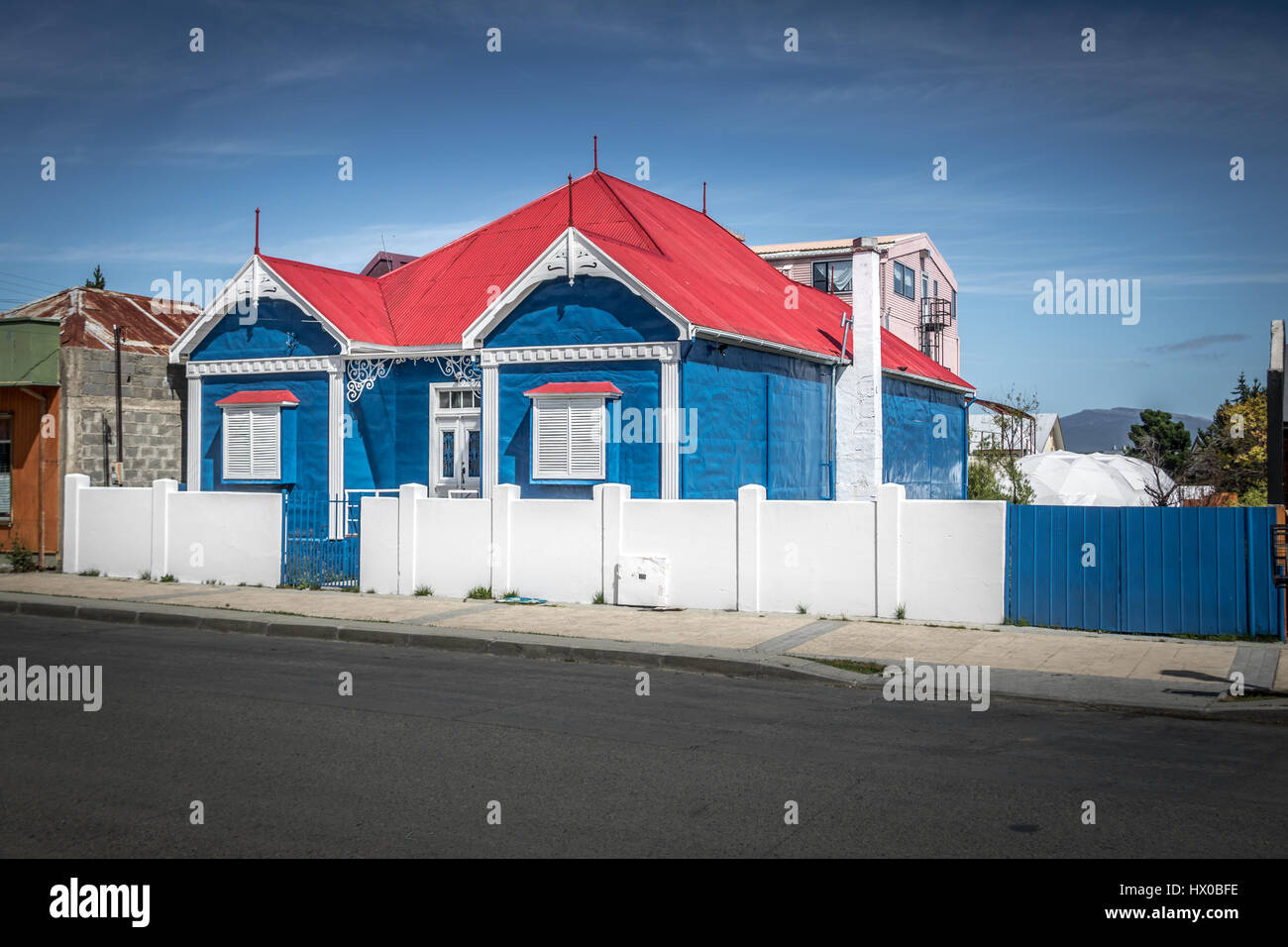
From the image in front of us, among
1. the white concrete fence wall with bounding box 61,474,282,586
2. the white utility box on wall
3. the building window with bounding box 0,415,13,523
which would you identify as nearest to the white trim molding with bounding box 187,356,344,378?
the building window with bounding box 0,415,13,523

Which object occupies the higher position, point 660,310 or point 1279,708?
point 660,310

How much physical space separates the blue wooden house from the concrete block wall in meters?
0.73

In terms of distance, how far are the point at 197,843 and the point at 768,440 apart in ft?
54.6

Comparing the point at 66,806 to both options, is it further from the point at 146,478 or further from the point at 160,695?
the point at 146,478

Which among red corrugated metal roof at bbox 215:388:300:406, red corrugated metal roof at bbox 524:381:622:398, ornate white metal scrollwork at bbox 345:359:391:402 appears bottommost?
red corrugated metal roof at bbox 524:381:622:398

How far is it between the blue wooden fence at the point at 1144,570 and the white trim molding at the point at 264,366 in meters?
13.8

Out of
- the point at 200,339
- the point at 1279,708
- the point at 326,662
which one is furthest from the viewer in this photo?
the point at 200,339

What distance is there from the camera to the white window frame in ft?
63.9

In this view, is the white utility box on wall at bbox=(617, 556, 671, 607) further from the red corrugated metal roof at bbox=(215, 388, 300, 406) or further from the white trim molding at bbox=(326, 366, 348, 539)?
the red corrugated metal roof at bbox=(215, 388, 300, 406)

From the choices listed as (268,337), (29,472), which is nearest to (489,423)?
(268,337)

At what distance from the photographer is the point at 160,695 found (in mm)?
9828

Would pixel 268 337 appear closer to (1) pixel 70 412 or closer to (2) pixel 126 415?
(2) pixel 126 415

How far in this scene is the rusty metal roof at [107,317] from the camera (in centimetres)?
2347
